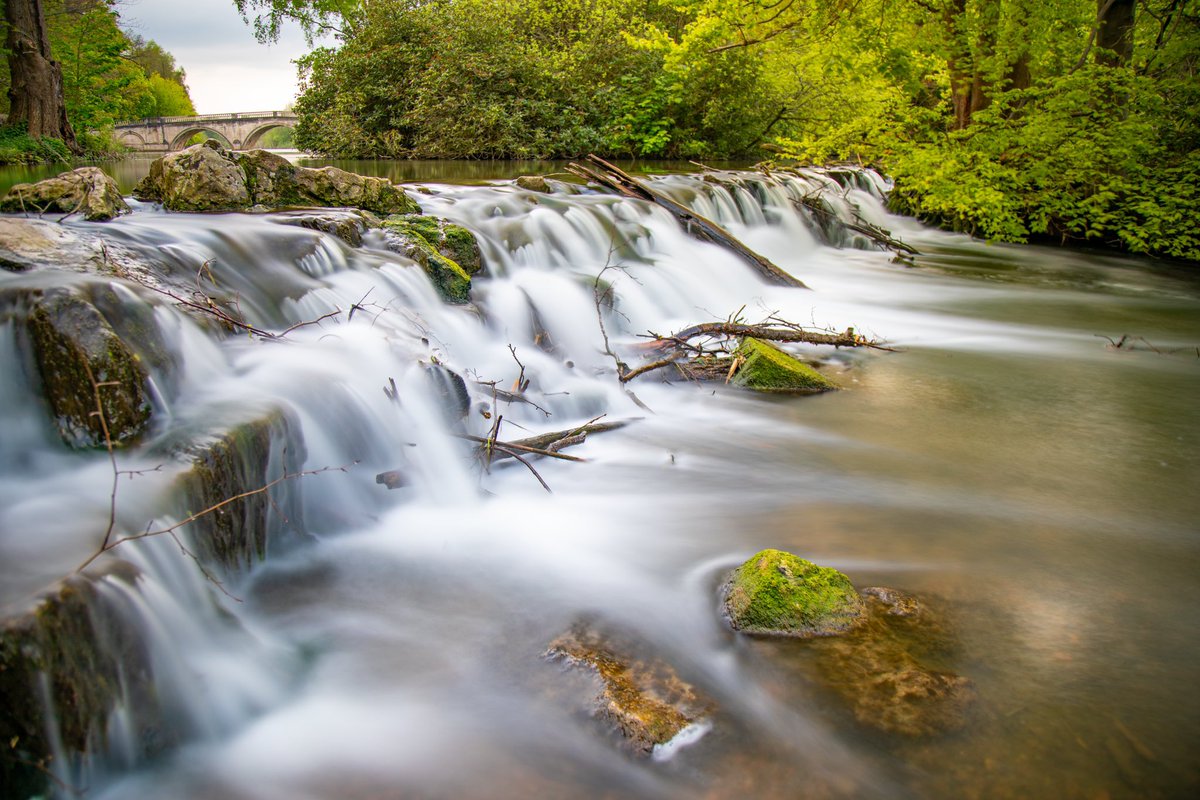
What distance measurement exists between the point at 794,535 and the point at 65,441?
334cm

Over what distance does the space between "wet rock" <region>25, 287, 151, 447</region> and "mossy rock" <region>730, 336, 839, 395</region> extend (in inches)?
171

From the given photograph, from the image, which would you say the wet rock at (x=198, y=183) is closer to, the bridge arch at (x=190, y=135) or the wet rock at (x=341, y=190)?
the wet rock at (x=341, y=190)

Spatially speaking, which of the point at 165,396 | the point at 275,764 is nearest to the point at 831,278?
the point at 165,396

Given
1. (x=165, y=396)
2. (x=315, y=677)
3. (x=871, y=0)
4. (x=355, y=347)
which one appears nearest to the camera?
(x=315, y=677)

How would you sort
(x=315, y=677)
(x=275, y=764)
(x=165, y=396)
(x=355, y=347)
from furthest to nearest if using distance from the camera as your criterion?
(x=355, y=347)
(x=165, y=396)
(x=315, y=677)
(x=275, y=764)

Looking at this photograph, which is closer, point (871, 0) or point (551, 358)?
point (551, 358)

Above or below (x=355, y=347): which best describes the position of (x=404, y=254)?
above

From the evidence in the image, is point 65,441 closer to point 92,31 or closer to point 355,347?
point 355,347

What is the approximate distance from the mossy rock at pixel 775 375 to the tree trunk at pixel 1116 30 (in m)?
9.68

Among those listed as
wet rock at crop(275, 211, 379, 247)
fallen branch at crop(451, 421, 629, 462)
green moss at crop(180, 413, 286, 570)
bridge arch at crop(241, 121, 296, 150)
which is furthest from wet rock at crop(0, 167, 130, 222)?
bridge arch at crop(241, 121, 296, 150)

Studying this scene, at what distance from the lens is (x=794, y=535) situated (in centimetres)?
418

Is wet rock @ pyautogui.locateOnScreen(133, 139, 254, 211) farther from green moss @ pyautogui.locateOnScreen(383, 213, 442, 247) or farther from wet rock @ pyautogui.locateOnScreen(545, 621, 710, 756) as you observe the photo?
wet rock @ pyautogui.locateOnScreen(545, 621, 710, 756)

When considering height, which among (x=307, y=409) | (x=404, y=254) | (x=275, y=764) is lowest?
(x=275, y=764)

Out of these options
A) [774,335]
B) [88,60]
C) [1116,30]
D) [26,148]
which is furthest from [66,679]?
[88,60]
